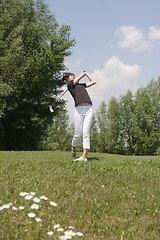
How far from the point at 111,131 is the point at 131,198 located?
55.7 metres

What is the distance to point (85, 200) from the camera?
649 cm

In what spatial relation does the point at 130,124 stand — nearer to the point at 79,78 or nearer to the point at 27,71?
the point at 27,71

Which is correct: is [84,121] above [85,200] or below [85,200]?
above

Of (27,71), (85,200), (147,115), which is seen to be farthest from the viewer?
(147,115)

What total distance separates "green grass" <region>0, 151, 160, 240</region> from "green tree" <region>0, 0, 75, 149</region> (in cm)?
2387

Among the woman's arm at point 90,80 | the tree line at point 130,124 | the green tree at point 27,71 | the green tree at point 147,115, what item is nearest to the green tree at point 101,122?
the tree line at point 130,124

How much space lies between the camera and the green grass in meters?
5.47

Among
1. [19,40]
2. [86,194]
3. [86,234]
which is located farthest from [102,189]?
[19,40]

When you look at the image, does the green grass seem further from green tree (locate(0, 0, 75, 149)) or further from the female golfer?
green tree (locate(0, 0, 75, 149))

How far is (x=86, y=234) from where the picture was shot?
5398 millimetres

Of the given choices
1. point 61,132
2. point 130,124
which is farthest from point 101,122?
point 61,132

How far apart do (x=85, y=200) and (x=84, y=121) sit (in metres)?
3.77

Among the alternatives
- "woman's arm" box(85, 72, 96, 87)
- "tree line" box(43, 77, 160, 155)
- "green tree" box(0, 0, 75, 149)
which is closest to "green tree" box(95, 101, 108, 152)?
"tree line" box(43, 77, 160, 155)

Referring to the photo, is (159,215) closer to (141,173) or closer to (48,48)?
(141,173)
